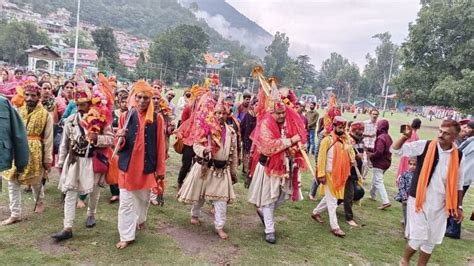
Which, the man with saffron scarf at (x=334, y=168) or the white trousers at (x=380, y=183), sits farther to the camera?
the white trousers at (x=380, y=183)

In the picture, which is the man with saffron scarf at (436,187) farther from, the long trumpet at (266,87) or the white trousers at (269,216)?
the white trousers at (269,216)

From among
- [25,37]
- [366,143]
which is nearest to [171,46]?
[25,37]

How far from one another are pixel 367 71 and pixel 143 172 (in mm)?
111842

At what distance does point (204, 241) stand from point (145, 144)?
1554 mm

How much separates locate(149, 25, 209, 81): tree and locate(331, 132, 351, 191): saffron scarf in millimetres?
75062

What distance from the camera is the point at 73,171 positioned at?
4.76 meters

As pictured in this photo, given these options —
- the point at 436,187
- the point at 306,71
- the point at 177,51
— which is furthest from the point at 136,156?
the point at 306,71

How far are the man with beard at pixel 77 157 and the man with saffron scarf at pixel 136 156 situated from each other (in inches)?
17.7

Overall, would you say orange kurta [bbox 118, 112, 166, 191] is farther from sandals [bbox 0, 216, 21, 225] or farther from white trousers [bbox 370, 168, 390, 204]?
white trousers [bbox 370, 168, 390, 204]

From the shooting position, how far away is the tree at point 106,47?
73.3 metres

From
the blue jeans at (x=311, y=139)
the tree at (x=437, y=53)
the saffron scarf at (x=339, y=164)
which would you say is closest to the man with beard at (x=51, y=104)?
the saffron scarf at (x=339, y=164)

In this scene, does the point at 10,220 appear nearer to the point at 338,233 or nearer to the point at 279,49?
the point at 338,233

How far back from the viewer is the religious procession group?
13.9 ft

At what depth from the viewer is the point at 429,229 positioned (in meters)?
4.28
